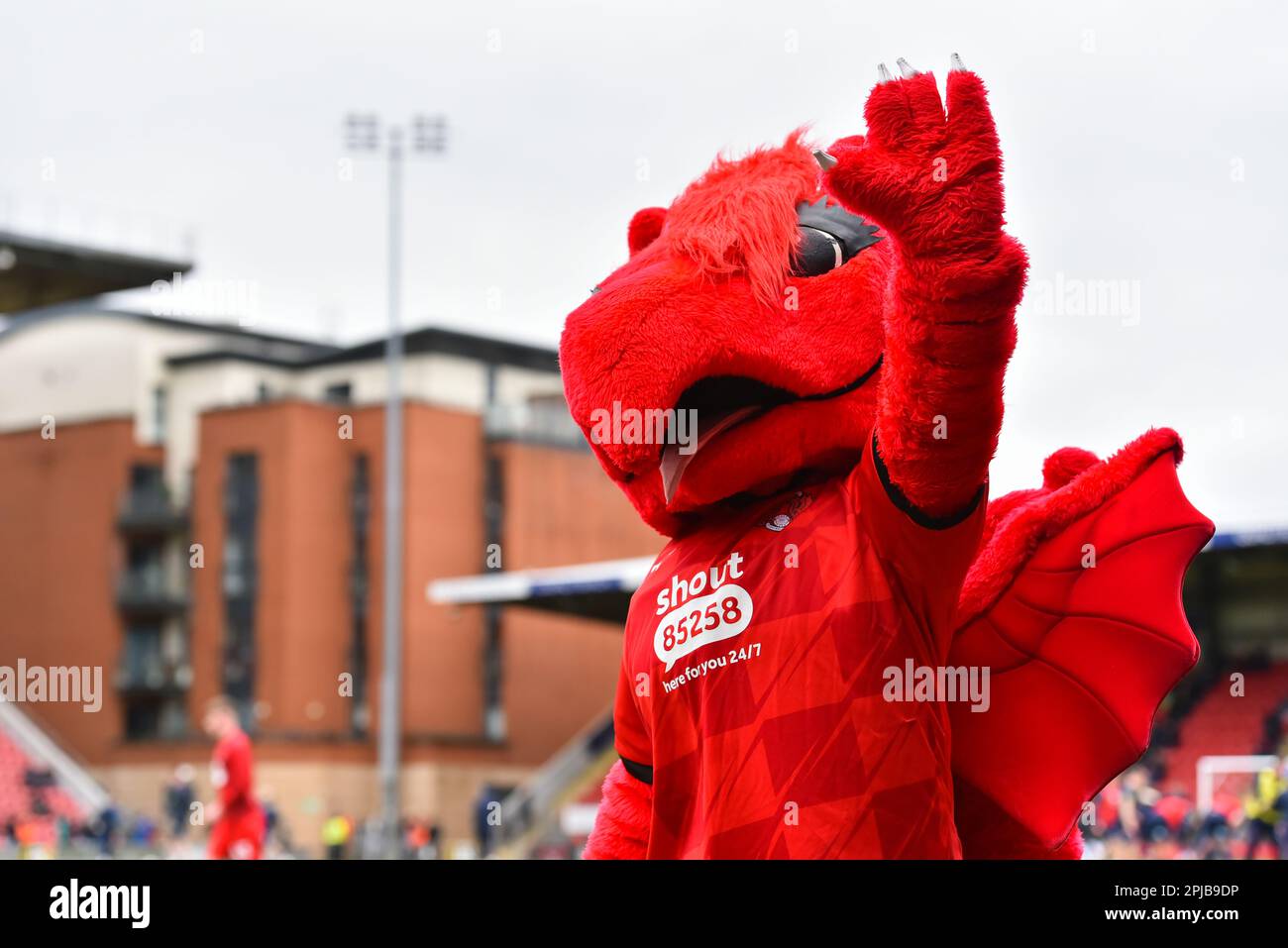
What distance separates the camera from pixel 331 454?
29.8m

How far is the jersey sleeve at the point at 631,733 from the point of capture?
2.78 meters

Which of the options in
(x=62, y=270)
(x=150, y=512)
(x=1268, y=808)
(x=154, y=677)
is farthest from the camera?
(x=154, y=677)

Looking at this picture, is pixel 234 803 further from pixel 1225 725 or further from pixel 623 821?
pixel 1225 725

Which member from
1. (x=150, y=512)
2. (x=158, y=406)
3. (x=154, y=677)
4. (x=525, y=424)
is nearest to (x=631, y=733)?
(x=525, y=424)

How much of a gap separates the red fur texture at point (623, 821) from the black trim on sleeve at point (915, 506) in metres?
0.75

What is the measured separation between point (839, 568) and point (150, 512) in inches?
1202

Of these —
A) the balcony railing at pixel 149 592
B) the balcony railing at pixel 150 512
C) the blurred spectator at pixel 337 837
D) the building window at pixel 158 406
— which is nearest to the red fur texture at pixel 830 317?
the blurred spectator at pixel 337 837

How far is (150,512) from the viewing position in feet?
103

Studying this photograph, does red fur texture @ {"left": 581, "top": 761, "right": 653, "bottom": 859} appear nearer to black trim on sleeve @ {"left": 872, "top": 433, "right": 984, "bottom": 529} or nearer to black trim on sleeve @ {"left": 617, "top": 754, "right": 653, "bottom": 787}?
black trim on sleeve @ {"left": 617, "top": 754, "right": 653, "bottom": 787}

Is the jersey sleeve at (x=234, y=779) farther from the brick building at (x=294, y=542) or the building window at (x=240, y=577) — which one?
the building window at (x=240, y=577)

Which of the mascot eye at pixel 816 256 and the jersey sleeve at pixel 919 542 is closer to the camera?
the jersey sleeve at pixel 919 542

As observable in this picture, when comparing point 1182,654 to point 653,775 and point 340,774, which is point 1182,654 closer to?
point 653,775
